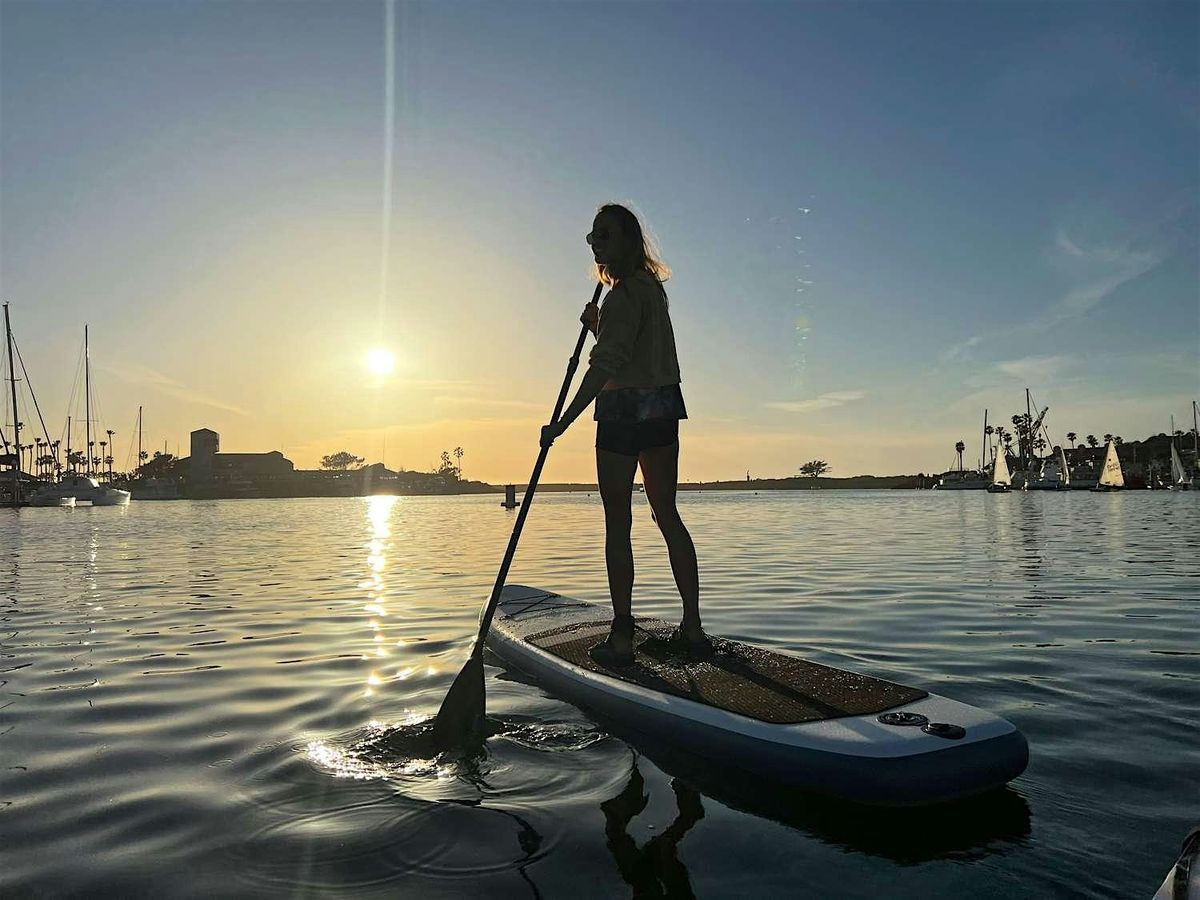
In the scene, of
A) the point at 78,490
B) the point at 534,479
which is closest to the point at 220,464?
the point at 78,490

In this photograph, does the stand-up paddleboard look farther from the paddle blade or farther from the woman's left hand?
the woman's left hand

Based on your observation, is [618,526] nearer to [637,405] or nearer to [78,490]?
[637,405]

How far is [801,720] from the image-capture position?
10.7 feet

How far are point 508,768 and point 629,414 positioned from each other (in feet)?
6.89

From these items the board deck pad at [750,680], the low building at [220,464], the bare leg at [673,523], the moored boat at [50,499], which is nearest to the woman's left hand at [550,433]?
the bare leg at [673,523]

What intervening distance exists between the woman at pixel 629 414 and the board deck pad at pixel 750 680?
6.4 inches

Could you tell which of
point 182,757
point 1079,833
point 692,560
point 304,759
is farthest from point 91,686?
point 1079,833

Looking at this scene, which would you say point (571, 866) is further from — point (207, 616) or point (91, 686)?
point (207, 616)

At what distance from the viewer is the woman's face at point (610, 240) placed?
15.8 feet

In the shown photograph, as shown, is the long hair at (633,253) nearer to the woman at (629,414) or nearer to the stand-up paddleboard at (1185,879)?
the woman at (629,414)

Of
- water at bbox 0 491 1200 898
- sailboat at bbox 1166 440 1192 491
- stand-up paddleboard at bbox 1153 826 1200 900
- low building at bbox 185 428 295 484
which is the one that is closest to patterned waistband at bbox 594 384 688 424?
water at bbox 0 491 1200 898

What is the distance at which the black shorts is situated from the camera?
464 centimetres

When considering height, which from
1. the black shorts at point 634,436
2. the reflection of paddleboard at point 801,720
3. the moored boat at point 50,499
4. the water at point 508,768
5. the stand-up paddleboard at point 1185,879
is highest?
the black shorts at point 634,436

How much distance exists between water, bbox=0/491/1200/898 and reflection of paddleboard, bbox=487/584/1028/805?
0.13 metres
